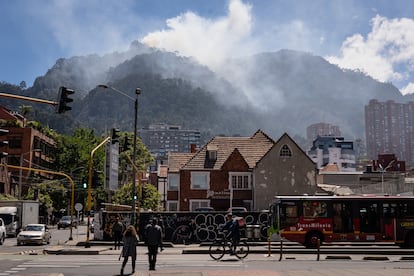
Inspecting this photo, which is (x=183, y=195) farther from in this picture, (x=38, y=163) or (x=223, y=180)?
(x=38, y=163)

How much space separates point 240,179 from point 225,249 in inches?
1213

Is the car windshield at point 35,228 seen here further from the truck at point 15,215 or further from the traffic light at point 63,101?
the traffic light at point 63,101

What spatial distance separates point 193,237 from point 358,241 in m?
10.9

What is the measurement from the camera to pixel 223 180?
5328cm

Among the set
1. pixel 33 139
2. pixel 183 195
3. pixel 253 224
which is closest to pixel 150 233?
pixel 253 224

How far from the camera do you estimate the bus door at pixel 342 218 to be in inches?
1176

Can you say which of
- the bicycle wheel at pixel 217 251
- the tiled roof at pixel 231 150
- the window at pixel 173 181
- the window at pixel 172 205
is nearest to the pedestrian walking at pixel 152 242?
the bicycle wheel at pixel 217 251

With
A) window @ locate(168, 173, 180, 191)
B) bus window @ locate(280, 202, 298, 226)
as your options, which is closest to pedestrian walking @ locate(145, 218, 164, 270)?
bus window @ locate(280, 202, 298, 226)

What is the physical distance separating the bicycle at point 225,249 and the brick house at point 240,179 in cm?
2923

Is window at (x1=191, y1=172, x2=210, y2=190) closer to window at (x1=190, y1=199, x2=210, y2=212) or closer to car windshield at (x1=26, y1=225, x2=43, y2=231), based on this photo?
window at (x1=190, y1=199, x2=210, y2=212)

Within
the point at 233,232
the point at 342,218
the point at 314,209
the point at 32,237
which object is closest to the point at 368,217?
the point at 342,218

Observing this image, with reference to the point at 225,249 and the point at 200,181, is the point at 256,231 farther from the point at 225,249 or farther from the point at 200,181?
the point at 200,181

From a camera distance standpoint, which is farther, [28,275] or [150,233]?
[150,233]

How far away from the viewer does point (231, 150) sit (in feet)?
185
